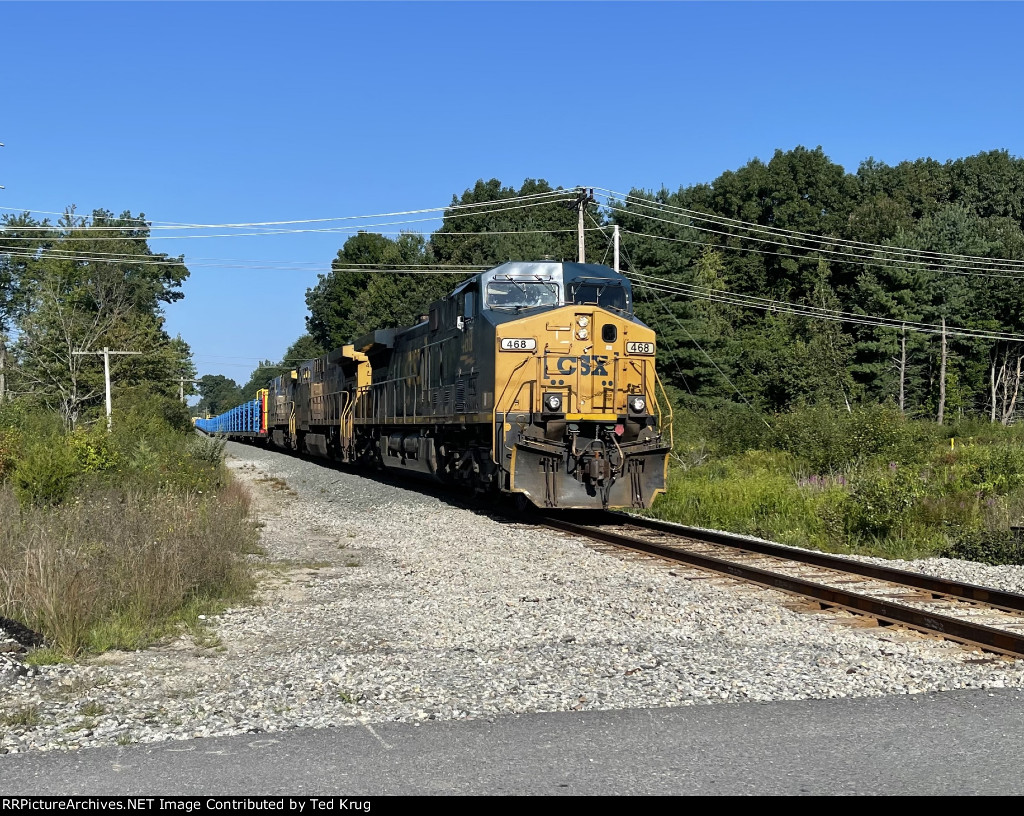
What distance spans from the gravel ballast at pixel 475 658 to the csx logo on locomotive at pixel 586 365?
4.19 metres

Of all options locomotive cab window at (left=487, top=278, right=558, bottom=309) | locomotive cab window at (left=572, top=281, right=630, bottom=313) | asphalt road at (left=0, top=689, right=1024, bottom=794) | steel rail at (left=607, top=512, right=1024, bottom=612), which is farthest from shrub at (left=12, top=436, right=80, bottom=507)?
asphalt road at (left=0, top=689, right=1024, bottom=794)

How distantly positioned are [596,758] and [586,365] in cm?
998

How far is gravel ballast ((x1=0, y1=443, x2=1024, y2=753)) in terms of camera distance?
501 cm

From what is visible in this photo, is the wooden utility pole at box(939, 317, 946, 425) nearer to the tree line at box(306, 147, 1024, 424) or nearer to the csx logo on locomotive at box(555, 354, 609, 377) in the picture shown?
the tree line at box(306, 147, 1024, 424)

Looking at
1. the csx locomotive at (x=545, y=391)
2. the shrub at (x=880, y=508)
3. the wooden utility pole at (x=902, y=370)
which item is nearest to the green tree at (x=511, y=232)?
the wooden utility pole at (x=902, y=370)

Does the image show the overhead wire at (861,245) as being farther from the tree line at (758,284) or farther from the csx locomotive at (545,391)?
the csx locomotive at (545,391)

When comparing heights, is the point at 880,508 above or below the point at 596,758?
above

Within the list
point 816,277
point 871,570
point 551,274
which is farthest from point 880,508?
point 816,277

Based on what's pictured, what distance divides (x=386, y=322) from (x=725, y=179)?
1137 inches

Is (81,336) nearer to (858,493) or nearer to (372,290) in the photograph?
(858,493)

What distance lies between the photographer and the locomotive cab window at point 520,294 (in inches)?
576

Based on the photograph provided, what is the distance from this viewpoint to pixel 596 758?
4.23m

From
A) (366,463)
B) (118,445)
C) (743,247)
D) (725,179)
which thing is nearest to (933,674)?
(118,445)
